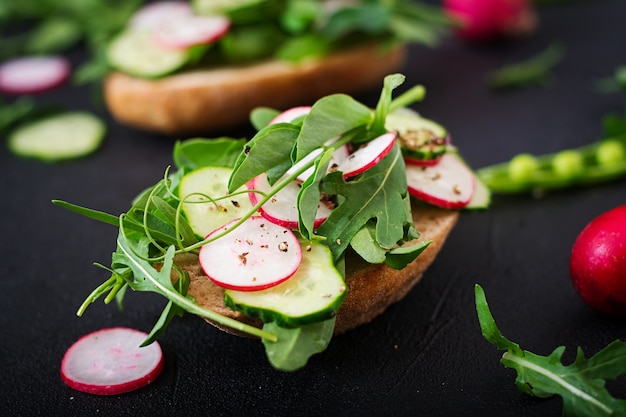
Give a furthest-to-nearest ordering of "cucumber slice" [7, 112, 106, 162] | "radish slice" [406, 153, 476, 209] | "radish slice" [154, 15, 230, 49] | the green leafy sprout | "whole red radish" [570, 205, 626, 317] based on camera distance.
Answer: "cucumber slice" [7, 112, 106, 162] < "radish slice" [154, 15, 230, 49] < "radish slice" [406, 153, 476, 209] < "whole red radish" [570, 205, 626, 317] < the green leafy sprout

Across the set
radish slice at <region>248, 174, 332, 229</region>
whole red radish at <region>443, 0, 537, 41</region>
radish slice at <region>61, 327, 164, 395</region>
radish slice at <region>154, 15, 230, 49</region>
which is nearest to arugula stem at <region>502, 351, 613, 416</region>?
radish slice at <region>248, 174, 332, 229</region>

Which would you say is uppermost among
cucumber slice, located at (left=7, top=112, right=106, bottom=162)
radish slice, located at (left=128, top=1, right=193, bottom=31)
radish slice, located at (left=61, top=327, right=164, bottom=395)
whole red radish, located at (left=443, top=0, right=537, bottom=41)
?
radish slice, located at (left=128, top=1, right=193, bottom=31)

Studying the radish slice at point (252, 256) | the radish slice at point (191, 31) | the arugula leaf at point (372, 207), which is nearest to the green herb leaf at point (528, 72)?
the radish slice at point (191, 31)

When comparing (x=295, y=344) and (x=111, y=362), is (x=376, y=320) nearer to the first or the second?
(x=295, y=344)

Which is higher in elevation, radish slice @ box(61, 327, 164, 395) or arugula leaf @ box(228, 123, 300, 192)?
arugula leaf @ box(228, 123, 300, 192)

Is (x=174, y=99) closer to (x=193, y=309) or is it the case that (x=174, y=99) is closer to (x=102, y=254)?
(x=102, y=254)

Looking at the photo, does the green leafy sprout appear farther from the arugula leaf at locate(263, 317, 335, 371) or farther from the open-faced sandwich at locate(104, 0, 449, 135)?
the open-faced sandwich at locate(104, 0, 449, 135)

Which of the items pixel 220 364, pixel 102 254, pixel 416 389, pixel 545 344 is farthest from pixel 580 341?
pixel 102 254
